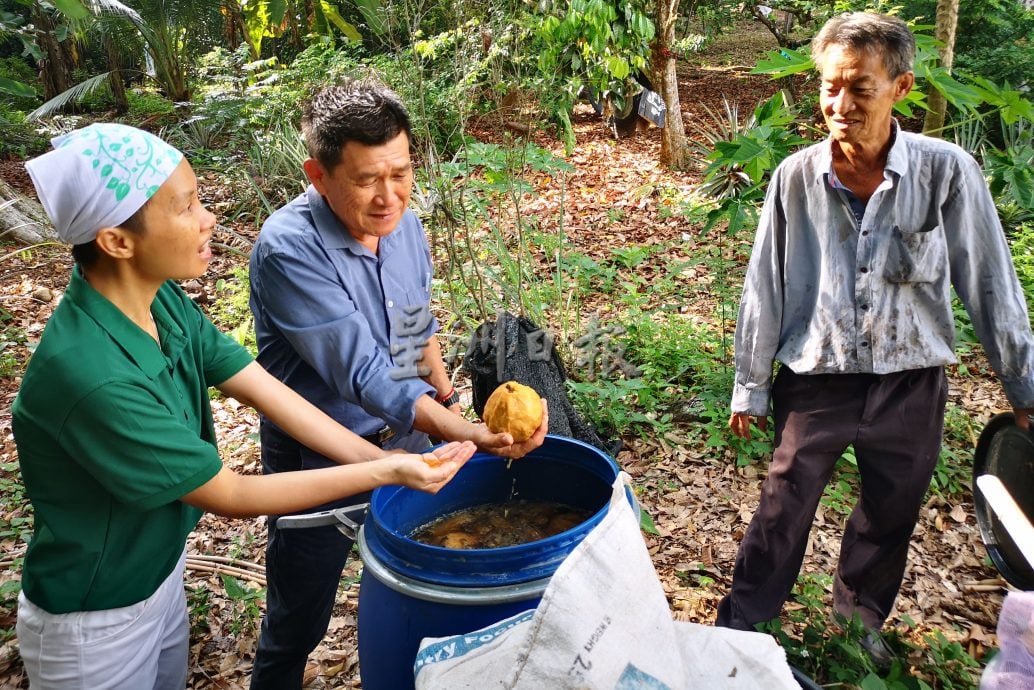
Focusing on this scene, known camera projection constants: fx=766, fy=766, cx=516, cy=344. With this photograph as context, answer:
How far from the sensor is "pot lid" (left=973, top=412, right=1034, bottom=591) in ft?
8.75

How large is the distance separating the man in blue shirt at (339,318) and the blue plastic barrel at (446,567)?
184mm

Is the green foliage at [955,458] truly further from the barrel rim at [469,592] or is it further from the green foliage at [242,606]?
the green foliage at [242,606]

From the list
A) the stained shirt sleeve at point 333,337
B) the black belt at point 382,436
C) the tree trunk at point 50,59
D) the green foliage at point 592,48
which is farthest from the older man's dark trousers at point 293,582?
the tree trunk at point 50,59

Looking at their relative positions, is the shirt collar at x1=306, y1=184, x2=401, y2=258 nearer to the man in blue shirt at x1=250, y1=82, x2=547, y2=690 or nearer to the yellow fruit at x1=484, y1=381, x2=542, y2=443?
the man in blue shirt at x1=250, y1=82, x2=547, y2=690

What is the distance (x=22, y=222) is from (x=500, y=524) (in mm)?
7306

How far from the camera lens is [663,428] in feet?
14.2

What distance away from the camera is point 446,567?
66.0 inches

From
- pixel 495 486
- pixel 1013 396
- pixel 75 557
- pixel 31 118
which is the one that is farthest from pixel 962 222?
pixel 31 118

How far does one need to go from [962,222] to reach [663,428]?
221 centimetres

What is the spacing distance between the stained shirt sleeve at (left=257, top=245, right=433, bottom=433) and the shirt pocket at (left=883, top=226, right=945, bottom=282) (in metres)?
1.55

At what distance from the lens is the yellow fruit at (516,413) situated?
200cm

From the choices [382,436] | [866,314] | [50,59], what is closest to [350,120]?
[382,436]

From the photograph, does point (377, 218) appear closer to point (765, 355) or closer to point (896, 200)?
point (765, 355)

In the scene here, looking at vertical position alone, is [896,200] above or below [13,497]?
above
